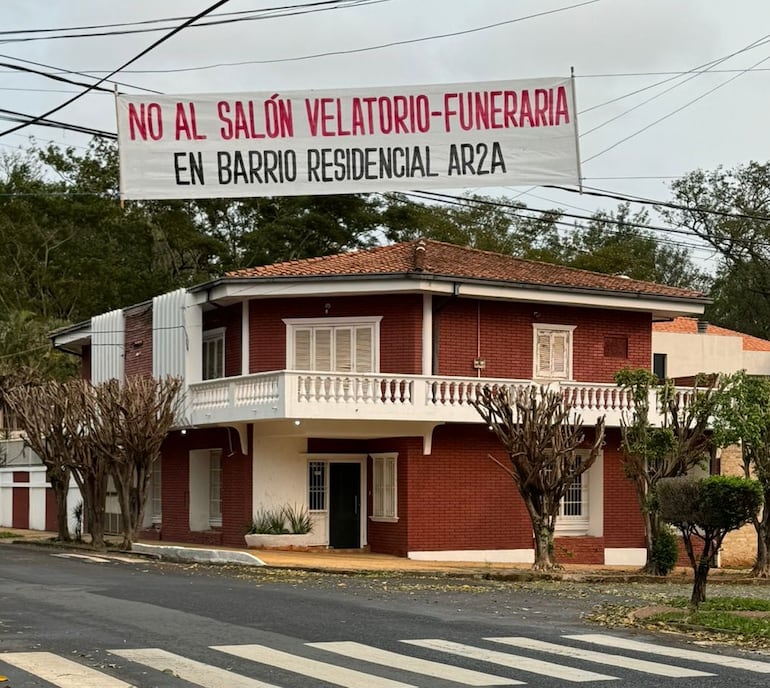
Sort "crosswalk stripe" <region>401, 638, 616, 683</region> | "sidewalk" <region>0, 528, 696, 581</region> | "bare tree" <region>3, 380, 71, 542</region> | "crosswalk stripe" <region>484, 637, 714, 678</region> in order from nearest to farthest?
"crosswalk stripe" <region>401, 638, 616, 683</region>, "crosswalk stripe" <region>484, 637, 714, 678</region>, "sidewalk" <region>0, 528, 696, 581</region>, "bare tree" <region>3, 380, 71, 542</region>

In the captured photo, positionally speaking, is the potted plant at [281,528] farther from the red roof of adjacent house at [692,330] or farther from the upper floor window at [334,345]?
the red roof of adjacent house at [692,330]

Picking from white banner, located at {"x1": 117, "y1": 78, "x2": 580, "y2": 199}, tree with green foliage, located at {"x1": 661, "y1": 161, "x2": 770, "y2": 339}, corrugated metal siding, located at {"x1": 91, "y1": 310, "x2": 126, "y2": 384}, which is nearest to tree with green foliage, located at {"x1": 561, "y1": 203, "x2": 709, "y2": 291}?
tree with green foliage, located at {"x1": 661, "y1": 161, "x2": 770, "y2": 339}

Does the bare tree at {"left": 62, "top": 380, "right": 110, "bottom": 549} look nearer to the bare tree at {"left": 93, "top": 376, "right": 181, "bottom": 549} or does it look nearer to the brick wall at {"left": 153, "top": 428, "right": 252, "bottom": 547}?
the bare tree at {"left": 93, "top": 376, "right": 181, "bottom": 549}

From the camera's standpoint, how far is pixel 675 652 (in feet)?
45.5

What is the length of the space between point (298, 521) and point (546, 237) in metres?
44.4

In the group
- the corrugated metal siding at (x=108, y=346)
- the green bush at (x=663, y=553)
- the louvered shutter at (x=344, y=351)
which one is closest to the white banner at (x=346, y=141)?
the green bush at (x=663, y=553)

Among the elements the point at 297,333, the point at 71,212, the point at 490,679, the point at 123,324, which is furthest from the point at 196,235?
the point at 490,679

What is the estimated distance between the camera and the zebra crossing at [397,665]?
452 inches

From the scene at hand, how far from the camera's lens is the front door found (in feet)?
108

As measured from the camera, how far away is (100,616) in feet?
53.2

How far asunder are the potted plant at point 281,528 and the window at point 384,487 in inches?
66.4

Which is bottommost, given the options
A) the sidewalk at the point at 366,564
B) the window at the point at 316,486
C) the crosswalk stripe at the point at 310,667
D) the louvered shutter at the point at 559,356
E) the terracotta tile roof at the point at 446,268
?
the sidewalk at the point at 366,564

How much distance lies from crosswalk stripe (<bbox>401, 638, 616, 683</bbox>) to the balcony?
51.9 ft

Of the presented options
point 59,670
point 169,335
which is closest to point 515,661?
point 59,670
